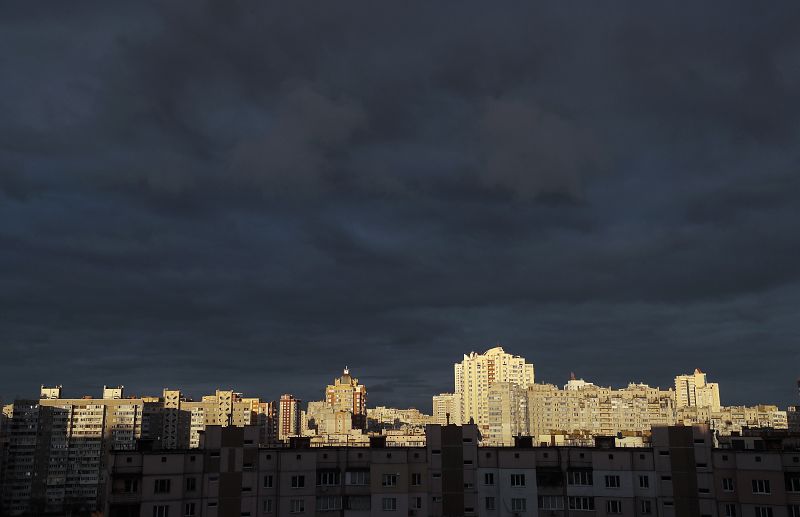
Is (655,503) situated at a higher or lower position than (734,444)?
lower

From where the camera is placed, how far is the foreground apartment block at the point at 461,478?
2530 inches

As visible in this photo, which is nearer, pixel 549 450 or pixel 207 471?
pixel 207 471

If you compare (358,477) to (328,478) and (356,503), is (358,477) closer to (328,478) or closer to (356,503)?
(356,503)

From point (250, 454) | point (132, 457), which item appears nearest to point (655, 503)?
point (250, 454)

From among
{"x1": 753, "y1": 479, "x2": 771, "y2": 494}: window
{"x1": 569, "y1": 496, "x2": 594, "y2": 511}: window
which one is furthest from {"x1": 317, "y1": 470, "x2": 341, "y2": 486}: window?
{"x1": 753, "y1": 479, "x2": 771, "y2": 494}: window

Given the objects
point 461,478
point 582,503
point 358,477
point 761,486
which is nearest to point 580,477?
point 582,503

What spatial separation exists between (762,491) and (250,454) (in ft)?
156

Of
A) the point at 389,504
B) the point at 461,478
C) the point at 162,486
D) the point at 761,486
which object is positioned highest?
the point at 461,478

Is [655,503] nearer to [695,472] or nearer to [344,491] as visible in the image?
[695,472]

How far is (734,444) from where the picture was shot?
69062 mm

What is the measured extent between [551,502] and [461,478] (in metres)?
9.16

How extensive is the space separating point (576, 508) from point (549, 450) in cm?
598

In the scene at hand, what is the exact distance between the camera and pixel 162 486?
213 ft

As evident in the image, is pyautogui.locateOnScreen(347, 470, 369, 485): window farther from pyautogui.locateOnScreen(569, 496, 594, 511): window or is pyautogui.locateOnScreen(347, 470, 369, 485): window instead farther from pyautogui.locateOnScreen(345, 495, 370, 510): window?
pyautogui.locateOnScreen(569, 496, 594, 511): window
